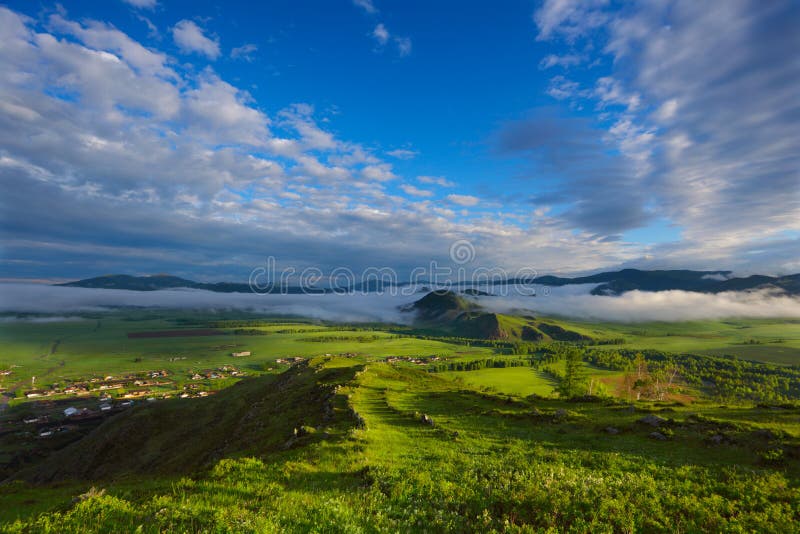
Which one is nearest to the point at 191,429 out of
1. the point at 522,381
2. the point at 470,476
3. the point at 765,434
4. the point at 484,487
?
the point at 470,476

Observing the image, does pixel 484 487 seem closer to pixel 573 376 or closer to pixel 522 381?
pixel 573 376

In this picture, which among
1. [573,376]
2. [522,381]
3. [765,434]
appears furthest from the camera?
[522,381]

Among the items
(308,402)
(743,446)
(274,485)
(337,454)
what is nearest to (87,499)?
(274,485)

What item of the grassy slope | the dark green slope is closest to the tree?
the dark green slope

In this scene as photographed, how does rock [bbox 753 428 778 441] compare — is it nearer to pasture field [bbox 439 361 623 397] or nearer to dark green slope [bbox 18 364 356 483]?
dark green slope [bbox 18 364 356 483]

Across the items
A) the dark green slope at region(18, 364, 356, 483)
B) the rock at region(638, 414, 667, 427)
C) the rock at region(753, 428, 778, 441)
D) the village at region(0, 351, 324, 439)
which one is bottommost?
the village at region(0, 351, 324, 439)

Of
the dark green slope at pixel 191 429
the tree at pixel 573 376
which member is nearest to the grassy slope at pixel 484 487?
the dark green slope at pixel 191 429
